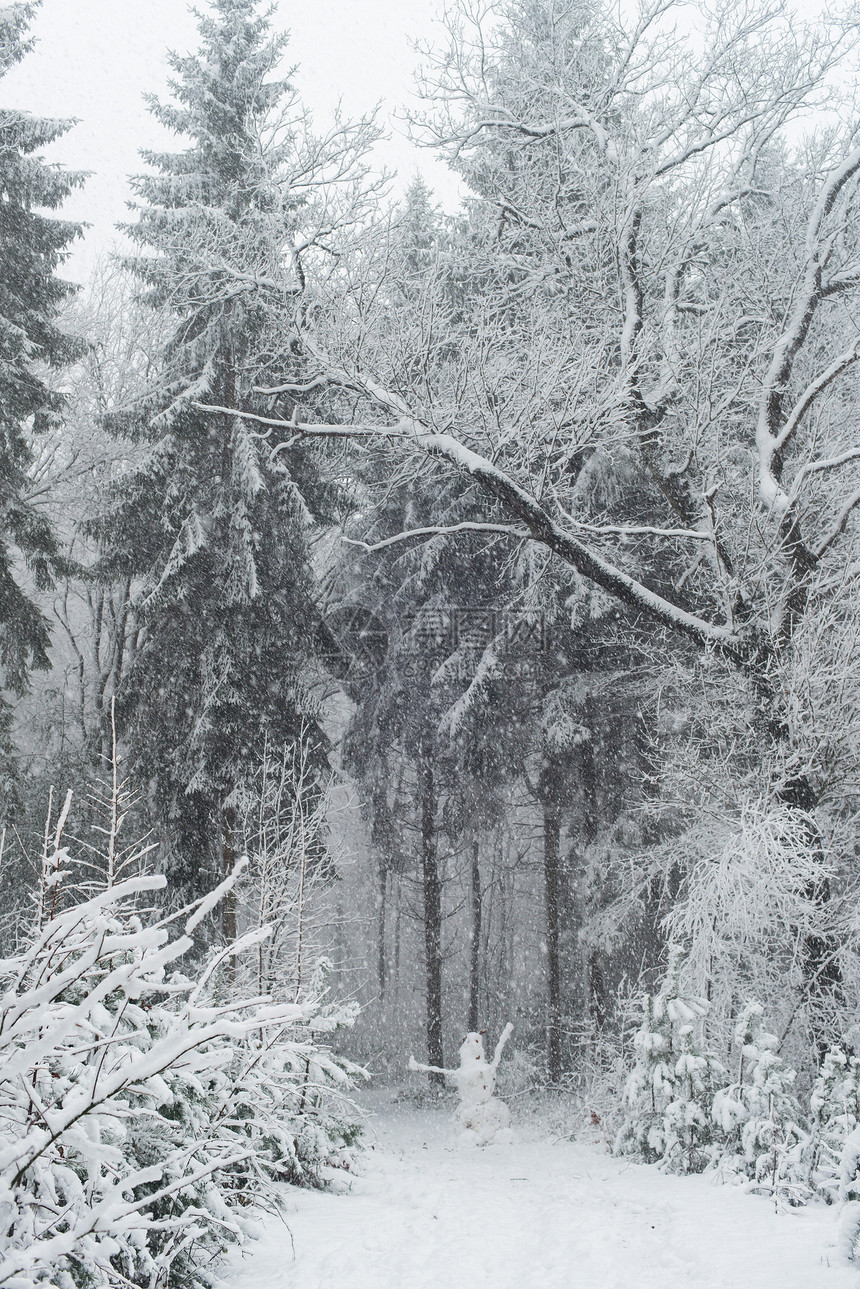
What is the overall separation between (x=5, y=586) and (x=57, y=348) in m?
4.16

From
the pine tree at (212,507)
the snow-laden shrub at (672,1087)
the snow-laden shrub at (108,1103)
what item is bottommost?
the snow-laden shrub at (672,1087)

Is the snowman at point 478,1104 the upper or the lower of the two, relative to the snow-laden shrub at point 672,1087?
lower

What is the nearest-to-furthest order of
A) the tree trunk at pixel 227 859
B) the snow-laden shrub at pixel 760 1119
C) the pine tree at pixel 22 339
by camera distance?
the snow-laden shrub at pixel 760 1119, the tree trunk at pixel 227 859, the pine tree at pixel 22 339

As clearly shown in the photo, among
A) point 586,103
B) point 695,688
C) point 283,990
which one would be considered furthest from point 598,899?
point 586,103

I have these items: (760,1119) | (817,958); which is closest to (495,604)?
(817,958)

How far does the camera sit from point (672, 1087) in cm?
841

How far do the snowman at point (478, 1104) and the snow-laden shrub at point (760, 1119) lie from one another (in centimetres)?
550

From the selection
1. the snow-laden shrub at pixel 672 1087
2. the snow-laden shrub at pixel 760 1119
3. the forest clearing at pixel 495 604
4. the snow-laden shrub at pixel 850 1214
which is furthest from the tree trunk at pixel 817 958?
the snow-laden shrub at pixel 850 1214

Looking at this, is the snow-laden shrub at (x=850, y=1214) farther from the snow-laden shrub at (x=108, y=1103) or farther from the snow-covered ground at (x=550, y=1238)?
the snow-laden shrub at (x=108, y=1103)

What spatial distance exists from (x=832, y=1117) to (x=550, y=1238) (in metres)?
2.15

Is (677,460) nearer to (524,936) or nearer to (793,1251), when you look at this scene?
(793,1251)

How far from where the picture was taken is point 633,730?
15453mm

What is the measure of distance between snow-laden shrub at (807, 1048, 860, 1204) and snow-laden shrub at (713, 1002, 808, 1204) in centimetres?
10

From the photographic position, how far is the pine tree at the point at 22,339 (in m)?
14.0
